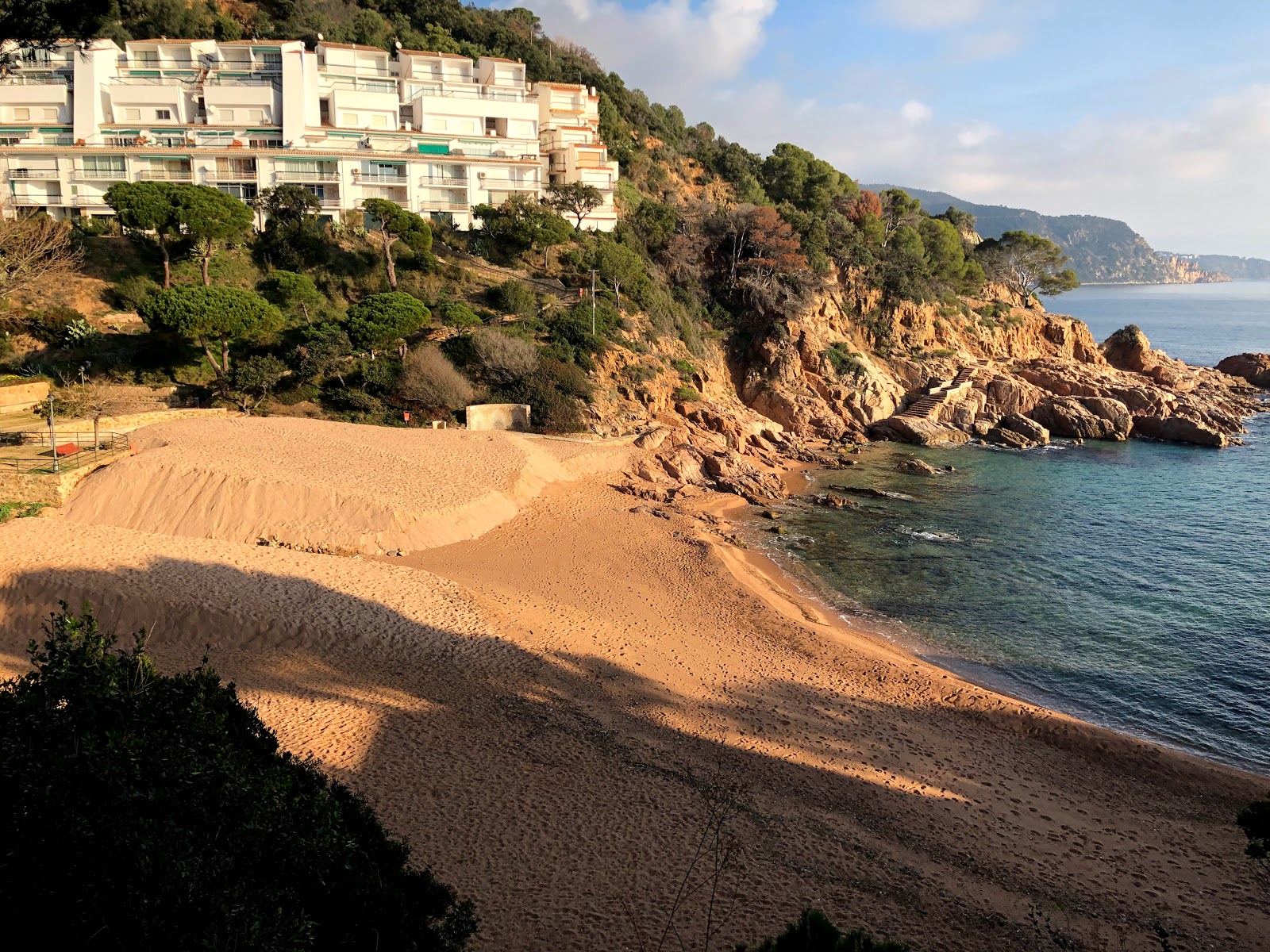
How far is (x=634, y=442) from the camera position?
33375 millimetres

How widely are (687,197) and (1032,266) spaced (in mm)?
32159

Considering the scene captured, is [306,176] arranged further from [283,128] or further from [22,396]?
[22,396]

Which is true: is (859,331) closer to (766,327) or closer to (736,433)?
(766,327)

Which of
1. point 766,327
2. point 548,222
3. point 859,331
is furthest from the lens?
point 859,331

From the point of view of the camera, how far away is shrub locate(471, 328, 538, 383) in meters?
33.9

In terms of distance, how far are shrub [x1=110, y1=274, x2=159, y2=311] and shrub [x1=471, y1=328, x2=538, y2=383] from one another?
48.8 ft

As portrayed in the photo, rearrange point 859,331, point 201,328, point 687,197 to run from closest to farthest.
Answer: point 201,328 < point 859,331 < point 687,197

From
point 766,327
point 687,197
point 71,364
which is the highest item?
point 687,197

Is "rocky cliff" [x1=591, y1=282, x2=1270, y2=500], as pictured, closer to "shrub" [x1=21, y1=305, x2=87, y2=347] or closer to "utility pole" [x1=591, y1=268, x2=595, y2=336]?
"utility pole" [x1=591, y1=268, x2=595, y2=336]

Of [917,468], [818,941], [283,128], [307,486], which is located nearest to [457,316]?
[307,486]

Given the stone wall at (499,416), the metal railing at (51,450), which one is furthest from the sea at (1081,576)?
the metal railing at (51,450)

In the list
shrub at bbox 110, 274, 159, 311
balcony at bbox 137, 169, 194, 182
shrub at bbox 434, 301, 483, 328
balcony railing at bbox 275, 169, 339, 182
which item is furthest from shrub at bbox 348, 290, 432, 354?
balcony at bbox 137, 169, 194, 182

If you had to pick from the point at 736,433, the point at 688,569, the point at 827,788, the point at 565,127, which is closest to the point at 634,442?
the point at 736,433

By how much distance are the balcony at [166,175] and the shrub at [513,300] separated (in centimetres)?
1869
